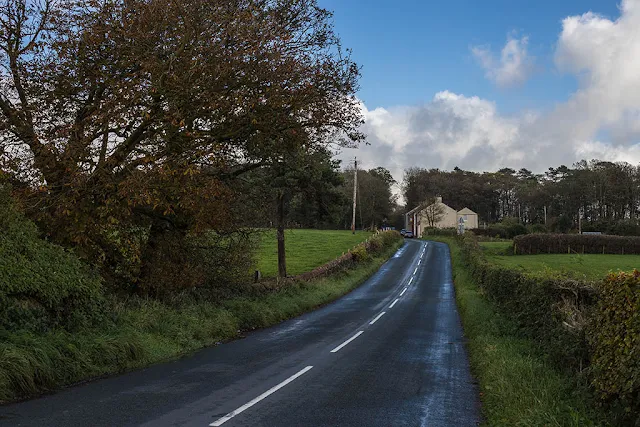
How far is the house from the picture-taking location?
106125 mm

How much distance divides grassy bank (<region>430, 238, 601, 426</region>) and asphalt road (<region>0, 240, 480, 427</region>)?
1.14 feet

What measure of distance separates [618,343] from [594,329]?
1.51 meters

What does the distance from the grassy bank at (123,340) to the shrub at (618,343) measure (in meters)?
7.86

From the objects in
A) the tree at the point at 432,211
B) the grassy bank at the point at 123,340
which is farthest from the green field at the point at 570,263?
the tree at the point at 432,211

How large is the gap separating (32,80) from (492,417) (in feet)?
41.3

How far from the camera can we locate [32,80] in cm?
1305

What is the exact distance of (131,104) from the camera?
12.6m

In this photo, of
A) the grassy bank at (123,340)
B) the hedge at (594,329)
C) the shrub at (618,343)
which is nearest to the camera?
the shrub at (618,343)

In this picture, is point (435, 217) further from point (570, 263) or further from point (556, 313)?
point (556, 313)

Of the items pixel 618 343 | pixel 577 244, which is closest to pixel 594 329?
pixel 618 343

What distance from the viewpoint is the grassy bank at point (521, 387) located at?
642 centimetres

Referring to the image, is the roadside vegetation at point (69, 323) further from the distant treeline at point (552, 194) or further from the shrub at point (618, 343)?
the distant treeline at point (552, 194)

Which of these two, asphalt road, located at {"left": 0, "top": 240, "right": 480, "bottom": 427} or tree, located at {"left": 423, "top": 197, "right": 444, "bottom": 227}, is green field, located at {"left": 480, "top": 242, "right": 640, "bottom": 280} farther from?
tree, located at {"left": 423, "top": 197, "right": 444, "bottom": 227}

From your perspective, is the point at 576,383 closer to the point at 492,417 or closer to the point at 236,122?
the point at 492,417
